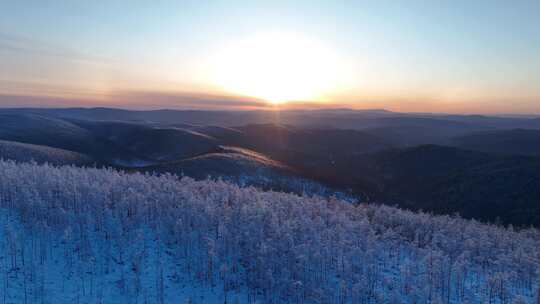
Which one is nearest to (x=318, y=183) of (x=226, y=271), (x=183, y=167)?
(x=183, y=167)

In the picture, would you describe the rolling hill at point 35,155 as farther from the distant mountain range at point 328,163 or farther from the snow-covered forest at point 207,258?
the snow-covered forest at point 207,258

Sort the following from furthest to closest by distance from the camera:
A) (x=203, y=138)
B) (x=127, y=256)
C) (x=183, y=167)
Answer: (x=203, y=138) → (x=183, y=167) → (x=127, y=256)

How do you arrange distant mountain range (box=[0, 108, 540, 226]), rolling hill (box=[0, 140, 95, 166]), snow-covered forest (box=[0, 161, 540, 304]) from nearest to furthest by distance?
1. snow-covered forest (box=[0, 161, 540, 304])
2. distant mountain range (box=[0, 108, 540, 226])
3. rolling hill (box=[0, 140, 95, 166])

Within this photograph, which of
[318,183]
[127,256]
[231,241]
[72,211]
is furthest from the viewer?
[318,183]

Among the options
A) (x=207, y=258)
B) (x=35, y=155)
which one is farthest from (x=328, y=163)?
(x=207, y=258)

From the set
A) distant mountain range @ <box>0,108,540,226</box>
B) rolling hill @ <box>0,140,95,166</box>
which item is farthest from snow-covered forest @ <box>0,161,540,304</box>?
rolling hill @ <box>0,140,95,166</box>

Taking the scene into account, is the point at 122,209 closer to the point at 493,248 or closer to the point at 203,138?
the point at 493,248

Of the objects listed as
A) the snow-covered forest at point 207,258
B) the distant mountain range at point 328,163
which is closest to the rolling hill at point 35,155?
the distant mountain range at point 328,163

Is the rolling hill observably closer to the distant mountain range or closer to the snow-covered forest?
the distant mountain range
